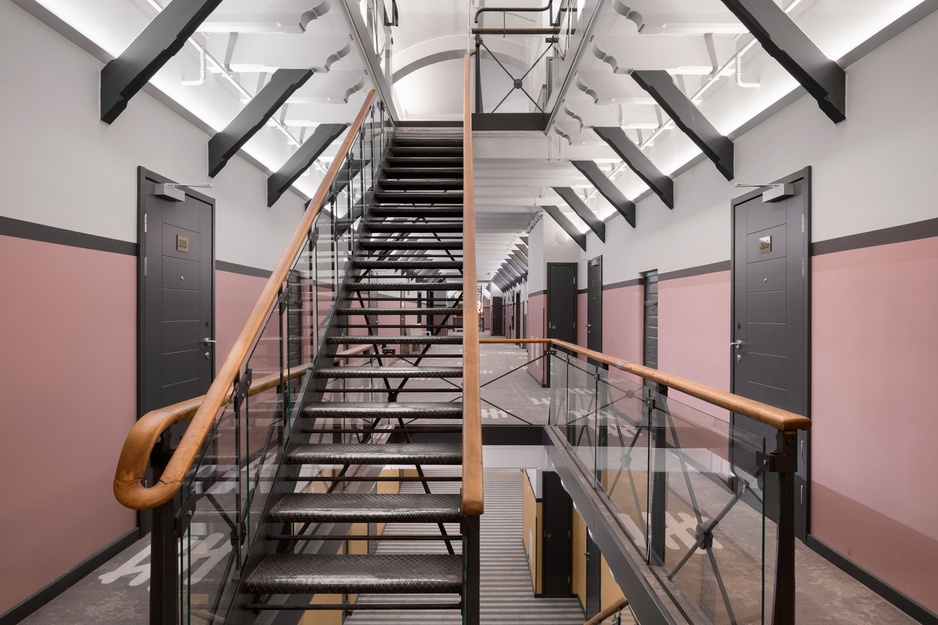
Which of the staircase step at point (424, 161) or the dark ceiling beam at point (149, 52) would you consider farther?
the staircase step at point (424, 161)

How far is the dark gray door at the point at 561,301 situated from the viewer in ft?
31.2

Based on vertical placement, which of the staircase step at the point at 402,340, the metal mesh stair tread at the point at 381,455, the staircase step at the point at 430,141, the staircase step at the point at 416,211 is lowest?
the metal mesh stair tread at the point at 381,455

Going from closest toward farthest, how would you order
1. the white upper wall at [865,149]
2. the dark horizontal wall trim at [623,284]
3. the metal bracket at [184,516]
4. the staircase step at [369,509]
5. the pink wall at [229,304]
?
1. the metal bracket at [184,516]
2. the staircase step at [369,509]
3. the white upper wall at [865,149]
4. the pink wall at [229,304]
5. the dark horizontal wall trim at [623,284]

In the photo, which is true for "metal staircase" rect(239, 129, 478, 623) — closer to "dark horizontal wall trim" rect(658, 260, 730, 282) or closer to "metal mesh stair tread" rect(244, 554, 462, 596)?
"metal mesh stair tread" rect(244, 554, 462, 596)

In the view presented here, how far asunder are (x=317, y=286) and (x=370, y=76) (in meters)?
3.07

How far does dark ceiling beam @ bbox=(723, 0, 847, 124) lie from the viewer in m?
3.01

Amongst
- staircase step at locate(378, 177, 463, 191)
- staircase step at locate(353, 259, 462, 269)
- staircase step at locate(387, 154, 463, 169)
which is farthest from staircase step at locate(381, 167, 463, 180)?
staircase step at locate(353, 259, 462, 269)

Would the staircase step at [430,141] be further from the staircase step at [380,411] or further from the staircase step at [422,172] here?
→ the staircase step at [380,411]

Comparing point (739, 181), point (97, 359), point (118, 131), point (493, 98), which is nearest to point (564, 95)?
point (739, 181)

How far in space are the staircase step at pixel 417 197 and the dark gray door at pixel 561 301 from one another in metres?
4.98

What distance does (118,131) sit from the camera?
3398 mm

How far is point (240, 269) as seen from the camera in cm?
528

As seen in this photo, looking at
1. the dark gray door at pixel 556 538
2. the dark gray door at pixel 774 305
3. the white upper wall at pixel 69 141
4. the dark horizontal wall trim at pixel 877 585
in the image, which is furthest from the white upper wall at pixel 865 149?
the dark gray door at pixel 556 538

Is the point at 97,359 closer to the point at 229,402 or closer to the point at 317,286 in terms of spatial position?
the point at 317,286
